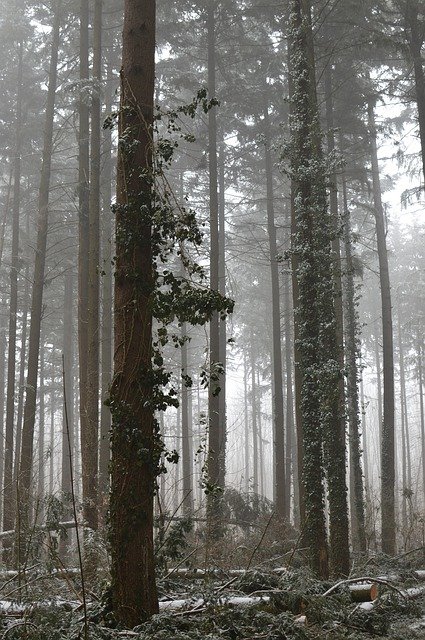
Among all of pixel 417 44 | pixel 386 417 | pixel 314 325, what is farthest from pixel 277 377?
pixel 417 44

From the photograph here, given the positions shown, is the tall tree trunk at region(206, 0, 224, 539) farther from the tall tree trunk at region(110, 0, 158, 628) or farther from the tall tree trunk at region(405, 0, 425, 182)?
the tall tree trunk at region(110, 0, 158, 628)

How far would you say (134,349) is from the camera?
7168mm

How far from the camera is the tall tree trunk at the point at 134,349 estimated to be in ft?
22.2

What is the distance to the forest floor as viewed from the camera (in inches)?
250

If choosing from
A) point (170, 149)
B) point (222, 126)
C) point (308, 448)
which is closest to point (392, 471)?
point (308, 448)

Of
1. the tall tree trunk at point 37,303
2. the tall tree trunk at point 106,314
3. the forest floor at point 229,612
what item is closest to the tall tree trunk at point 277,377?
the tall tree trunk at point 106,314

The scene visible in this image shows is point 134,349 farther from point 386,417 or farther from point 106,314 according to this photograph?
point 386,417

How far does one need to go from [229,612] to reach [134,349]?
2.87 m

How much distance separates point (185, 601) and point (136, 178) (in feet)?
15.3

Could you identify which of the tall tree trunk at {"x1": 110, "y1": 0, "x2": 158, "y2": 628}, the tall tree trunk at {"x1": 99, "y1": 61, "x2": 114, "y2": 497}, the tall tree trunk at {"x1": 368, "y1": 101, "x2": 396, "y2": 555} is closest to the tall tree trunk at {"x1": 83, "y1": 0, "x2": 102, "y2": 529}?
the tall tree trunk at {"x1": 99, "y1": 61, "x2": 114, "y2": 497}

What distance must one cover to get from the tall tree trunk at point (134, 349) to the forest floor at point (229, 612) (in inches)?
15.2

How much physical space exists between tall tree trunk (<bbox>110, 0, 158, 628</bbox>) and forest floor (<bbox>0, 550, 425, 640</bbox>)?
0.39 metres

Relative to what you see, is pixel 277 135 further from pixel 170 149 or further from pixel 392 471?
pixel 170 149

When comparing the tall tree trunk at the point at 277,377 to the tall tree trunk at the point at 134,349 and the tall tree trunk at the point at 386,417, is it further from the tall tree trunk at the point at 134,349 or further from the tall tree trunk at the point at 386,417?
the tall tree trunk at the point at 134,349
